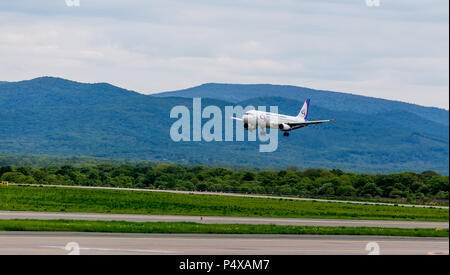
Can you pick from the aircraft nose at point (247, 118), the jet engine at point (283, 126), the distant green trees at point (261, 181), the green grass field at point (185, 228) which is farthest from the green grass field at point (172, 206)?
the distant green trees at point (261, 181)

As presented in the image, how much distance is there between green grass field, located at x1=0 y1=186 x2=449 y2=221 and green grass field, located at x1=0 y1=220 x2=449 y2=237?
14.7 meters

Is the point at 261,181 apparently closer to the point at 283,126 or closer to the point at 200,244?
the point at 283,126

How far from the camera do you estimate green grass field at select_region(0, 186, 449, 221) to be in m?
70.4

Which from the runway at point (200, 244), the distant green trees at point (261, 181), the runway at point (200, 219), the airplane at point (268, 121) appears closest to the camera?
the runway at point (200, 244)

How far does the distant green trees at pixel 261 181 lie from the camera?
126 metres

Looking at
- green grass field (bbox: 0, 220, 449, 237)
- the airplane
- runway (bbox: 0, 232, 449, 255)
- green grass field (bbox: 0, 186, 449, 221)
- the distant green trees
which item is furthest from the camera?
the distant green trees

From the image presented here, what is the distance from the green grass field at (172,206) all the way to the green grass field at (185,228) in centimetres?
1470

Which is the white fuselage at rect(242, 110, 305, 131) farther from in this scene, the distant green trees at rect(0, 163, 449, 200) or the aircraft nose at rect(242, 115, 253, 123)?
the distant green trees at rect(0, 163, 449, 200)

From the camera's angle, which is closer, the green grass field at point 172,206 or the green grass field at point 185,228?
the green grass field at point 185,228

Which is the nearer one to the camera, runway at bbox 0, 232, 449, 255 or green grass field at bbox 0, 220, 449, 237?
runway at bbox 0, 232, 449, 255

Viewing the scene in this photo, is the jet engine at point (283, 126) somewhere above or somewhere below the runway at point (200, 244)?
above

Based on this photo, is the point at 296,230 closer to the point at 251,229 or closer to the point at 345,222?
the point at 251,229

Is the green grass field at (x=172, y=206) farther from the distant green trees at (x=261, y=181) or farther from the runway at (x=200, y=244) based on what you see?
the distant green trees at (x=261, y=181)

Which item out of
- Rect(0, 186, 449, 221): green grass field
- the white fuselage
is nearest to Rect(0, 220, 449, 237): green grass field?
Rect(0, 186, 449, 221): green grass field
